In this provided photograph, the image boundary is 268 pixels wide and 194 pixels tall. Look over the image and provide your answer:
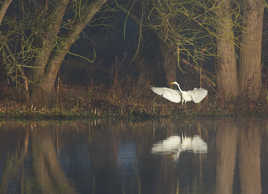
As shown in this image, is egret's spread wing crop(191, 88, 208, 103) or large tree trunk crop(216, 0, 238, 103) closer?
egret's spread wing crop(191, 88, 208, 103)

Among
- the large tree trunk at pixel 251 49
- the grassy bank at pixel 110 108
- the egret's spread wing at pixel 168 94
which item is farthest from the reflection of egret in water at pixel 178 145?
the large tree trunk at pixel 251 49

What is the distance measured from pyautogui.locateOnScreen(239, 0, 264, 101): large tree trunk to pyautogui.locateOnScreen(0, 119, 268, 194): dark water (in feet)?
18.5

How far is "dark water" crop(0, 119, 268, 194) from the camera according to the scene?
29.7 ft

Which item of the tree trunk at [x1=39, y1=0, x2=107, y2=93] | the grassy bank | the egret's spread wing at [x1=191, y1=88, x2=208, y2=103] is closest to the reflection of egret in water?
the grassy bank

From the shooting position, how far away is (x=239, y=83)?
2394cm

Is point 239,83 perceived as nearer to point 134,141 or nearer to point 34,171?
point 134,141

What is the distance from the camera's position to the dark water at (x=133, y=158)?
906 centimetres

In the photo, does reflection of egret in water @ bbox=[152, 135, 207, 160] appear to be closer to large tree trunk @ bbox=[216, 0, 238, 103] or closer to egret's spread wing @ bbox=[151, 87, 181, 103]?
egret's spread wing @ bbox=[151, 87, 181, 103]

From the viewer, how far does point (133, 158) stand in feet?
38.8

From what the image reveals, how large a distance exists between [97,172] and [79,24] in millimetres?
11352

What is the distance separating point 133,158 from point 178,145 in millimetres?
1988

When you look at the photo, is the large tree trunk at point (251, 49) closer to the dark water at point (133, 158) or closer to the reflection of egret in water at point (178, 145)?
the dark water at point (133, 158)

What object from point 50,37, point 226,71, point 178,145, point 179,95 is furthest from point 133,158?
point 226,71

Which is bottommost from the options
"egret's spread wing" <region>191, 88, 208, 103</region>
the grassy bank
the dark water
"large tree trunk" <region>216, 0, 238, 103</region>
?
the dark water
